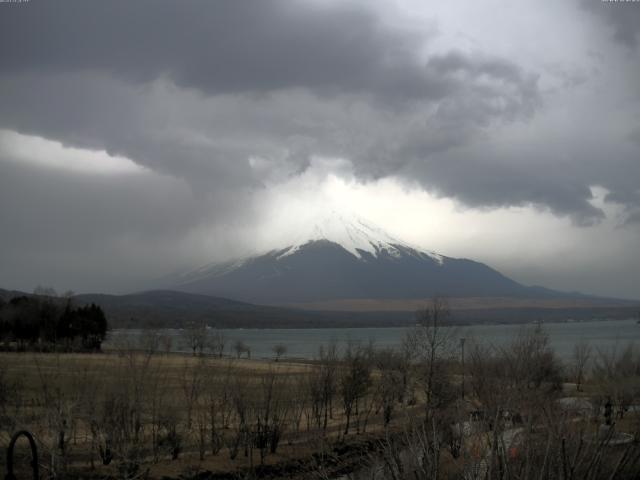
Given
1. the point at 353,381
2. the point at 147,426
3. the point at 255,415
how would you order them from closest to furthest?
the point at 255,415, the point at 147,426, the point at 353,381

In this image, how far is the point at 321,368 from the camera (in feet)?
135

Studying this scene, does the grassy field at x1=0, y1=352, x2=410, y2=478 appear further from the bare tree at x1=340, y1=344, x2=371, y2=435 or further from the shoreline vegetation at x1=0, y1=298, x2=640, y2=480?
the bare tree at x1=340, y1=344, x2=371, y2=435

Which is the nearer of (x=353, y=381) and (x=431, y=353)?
(x=431, y=353)

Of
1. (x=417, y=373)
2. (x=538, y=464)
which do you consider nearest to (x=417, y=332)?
(x=417, y=373)

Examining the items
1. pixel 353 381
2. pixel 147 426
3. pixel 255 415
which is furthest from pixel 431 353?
pixel 147 426

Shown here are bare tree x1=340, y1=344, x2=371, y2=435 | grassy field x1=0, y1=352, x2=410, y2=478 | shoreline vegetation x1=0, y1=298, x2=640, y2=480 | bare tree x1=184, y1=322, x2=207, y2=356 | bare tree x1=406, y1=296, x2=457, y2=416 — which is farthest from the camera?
bare tree x1=184, y1=322, x2=207, y2=356

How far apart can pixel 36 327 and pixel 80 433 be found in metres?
69.7

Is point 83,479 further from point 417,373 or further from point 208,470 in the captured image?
point 417,373

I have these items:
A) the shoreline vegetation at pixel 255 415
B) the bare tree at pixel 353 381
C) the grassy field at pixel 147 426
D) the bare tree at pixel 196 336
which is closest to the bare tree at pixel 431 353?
the shoreline vegetation at pixel 255 415

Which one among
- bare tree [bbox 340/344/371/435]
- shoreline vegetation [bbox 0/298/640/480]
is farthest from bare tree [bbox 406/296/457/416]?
bare tree [bbox 340/344/371/435]

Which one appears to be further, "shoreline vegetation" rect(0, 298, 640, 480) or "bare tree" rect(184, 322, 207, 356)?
"bare tree" rect(184, 322, 207, 356)

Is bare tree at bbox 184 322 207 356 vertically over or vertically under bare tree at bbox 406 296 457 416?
under

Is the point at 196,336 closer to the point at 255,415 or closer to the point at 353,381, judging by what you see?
the point at 353,381

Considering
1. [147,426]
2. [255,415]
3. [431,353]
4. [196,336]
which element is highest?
[431,353]
